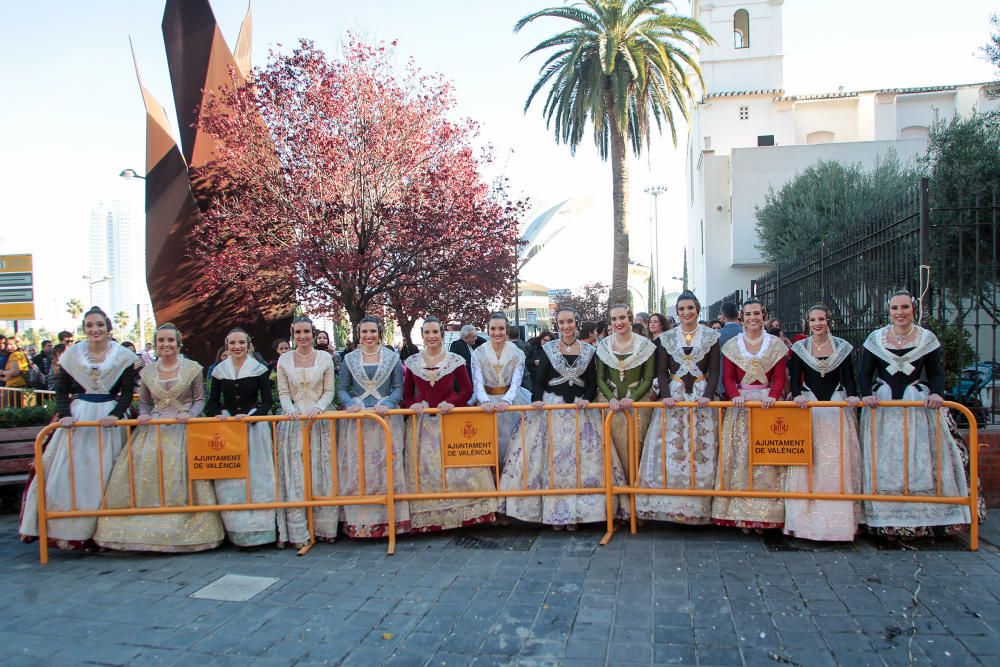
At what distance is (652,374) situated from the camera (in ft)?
19.9

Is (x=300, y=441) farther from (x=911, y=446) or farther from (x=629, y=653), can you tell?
(x=911, y=446)

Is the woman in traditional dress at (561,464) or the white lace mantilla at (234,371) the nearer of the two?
the woman in traditional dress at (561,464)

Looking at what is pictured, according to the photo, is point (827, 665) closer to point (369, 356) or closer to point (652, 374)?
point (652, 374)

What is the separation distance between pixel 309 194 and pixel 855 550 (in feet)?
33.3

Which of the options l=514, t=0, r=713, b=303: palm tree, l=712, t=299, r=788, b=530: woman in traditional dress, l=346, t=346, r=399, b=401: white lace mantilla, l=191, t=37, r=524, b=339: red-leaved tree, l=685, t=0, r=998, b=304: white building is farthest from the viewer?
l=685, t=0, r=998, b=304: white building

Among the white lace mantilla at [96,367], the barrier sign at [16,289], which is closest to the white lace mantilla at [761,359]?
the white lace mantilla at [96,367]

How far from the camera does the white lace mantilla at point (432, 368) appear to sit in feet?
20.1

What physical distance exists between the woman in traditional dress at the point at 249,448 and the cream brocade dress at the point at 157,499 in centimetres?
16

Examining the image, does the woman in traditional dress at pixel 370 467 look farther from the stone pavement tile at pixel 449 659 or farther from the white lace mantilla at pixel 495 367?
the stone pavement tile at pixel 449 659

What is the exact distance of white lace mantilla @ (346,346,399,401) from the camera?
241 inches

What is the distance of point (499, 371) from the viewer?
6320 mm

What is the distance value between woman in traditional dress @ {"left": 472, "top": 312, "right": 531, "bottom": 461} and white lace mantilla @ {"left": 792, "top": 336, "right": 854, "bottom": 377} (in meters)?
2.39

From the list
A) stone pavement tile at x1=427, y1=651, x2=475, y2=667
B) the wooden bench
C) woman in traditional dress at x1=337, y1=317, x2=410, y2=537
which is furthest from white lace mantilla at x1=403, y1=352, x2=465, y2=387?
the wooden bench

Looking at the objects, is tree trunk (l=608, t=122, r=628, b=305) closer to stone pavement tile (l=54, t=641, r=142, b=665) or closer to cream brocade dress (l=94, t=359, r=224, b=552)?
cream brocade dress (l=94, t=359, r=224, b=552)
